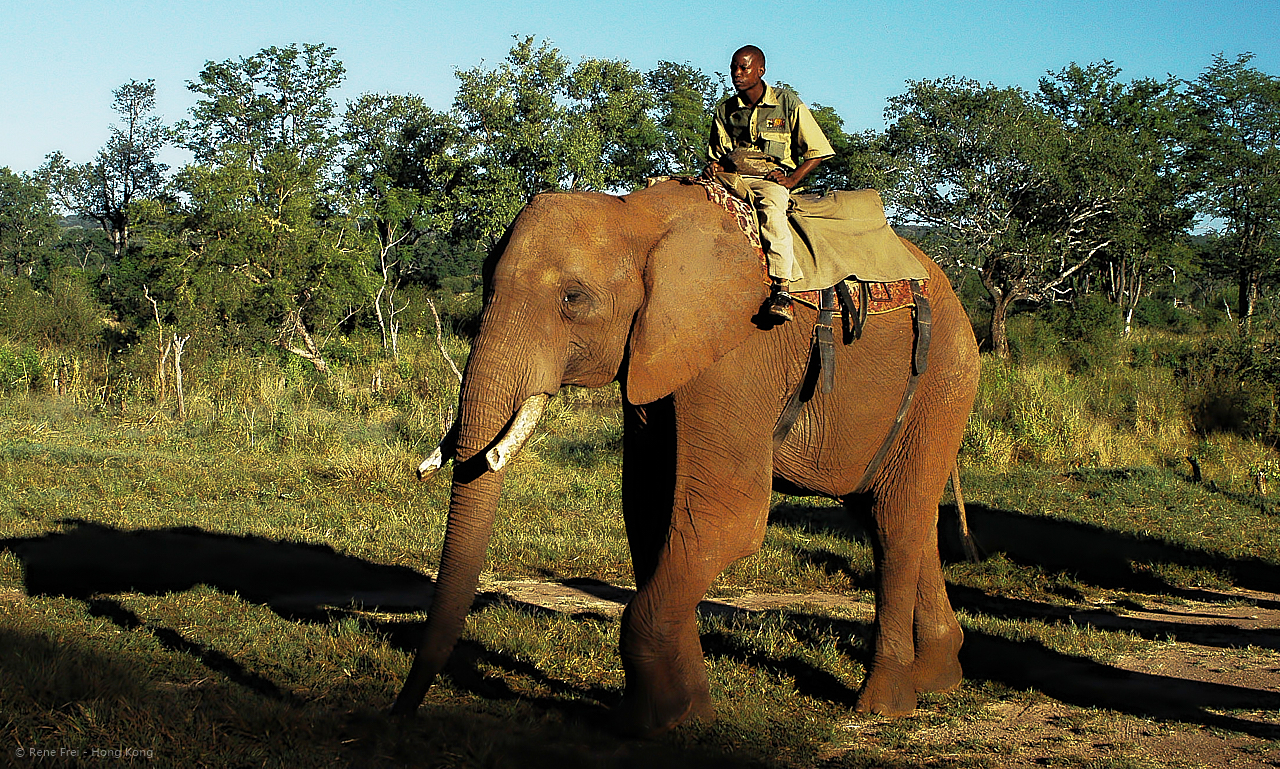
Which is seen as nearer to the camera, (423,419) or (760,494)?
(760,494)

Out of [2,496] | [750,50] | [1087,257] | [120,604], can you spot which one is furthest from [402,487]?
[1087,257]

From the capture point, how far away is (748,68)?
19.5 feet

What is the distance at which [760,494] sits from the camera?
5.12 m

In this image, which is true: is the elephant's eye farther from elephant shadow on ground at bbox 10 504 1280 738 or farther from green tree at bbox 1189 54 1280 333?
green tree at bbox 1189 54 1280 333

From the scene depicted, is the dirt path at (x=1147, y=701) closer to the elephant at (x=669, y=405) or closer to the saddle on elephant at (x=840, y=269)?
the elephant at (x=669, y=405)

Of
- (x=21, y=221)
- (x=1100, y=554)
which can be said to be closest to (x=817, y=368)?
(x=1100, y=554)

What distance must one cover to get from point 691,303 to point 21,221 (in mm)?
53516

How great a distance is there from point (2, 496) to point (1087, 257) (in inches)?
1144

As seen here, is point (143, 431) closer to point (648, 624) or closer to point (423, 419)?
point (423, 419)

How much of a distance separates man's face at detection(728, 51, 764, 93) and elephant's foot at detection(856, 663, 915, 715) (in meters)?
3.25

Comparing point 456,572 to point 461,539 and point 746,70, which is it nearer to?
point 461,539

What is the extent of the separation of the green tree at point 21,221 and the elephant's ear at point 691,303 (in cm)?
5069
